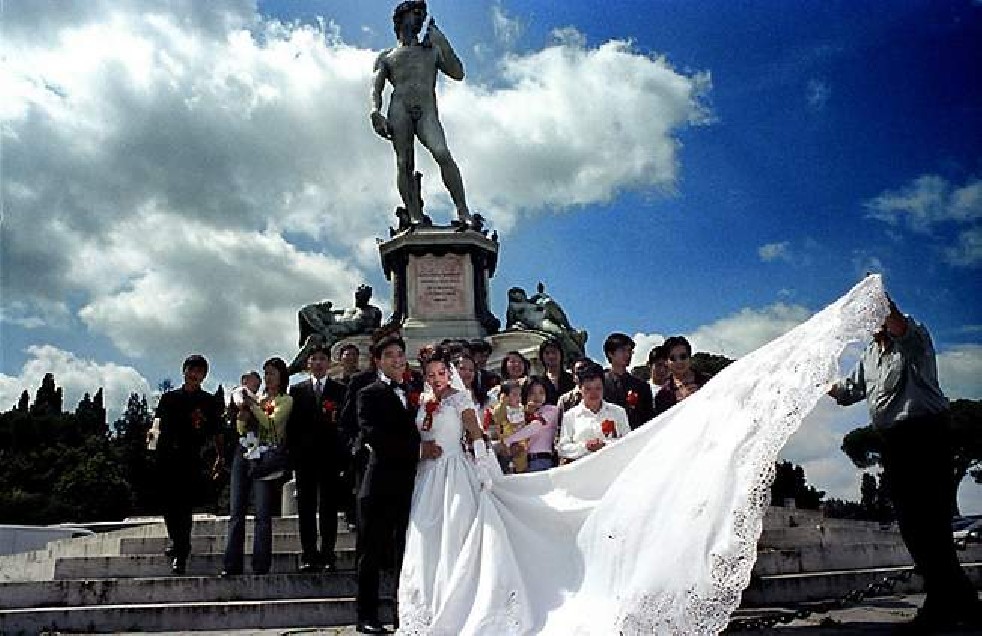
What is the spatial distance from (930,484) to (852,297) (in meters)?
1.34

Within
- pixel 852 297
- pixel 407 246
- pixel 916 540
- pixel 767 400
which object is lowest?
pixel 916 540

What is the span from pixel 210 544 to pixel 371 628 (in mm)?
3701

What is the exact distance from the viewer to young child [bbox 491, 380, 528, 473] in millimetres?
7641

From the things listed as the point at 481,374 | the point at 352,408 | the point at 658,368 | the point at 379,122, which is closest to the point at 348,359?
the point at 352,408

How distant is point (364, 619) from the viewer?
586cm

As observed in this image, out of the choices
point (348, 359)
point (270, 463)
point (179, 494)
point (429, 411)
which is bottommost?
point (179, 494)

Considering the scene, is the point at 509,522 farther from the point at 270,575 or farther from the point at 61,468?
the point at 61,468

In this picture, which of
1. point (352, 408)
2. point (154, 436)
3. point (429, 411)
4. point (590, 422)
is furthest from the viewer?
point (154, 436)

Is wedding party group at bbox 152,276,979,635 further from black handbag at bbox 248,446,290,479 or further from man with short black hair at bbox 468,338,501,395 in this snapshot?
man with short black hair at bbox 468,338,501,395

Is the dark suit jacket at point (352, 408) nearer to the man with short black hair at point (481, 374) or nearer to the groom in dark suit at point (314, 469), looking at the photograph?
the groom in dark suit at point (314, 469)

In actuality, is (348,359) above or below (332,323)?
below

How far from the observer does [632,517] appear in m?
5.12

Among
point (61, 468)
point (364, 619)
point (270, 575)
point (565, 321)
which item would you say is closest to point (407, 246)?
point (565, 321)

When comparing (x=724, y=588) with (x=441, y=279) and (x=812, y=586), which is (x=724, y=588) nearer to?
(x=812, y=586)
